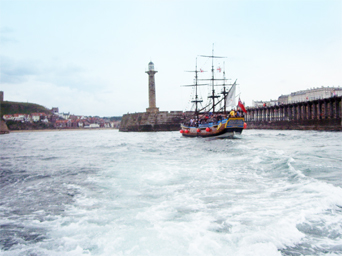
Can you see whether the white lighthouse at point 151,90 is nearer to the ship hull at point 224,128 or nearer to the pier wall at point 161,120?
the pier wall at point 161,120

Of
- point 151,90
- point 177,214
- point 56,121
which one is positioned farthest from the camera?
point 56,121

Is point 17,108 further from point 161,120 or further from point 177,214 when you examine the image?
point 177,214

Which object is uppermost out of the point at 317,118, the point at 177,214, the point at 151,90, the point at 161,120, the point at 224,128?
the point at 151,90

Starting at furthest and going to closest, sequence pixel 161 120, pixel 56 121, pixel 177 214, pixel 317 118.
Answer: pixel 56 121 → pixel 161 120 → pixel 317 118 → pixel 177 214

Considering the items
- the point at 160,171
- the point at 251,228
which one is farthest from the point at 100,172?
the point at 251,228

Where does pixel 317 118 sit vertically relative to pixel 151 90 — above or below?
below

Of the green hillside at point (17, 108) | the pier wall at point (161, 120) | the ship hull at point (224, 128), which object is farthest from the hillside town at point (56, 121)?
the ship hull at point (224, 128)

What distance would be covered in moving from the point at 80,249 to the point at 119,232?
661 millimetres

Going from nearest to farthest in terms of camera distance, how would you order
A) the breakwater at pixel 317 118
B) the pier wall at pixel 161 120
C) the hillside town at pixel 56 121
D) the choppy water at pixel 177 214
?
1. the choppy water at pixel 177 214
2. the breakwater at pixel 317 118
3. the pier wall at pixel 161 120
4. the hillside town at pixel 56 121

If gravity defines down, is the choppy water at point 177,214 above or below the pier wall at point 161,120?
below

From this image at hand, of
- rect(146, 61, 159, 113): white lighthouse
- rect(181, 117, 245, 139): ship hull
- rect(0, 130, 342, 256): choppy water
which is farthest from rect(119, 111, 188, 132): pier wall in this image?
rect(0, 130, 342, 256): choppy water

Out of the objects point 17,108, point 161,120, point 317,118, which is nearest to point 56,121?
point 17,108

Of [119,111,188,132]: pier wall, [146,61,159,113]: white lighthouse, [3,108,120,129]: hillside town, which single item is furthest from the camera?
[3,108,120,129]: hillside town

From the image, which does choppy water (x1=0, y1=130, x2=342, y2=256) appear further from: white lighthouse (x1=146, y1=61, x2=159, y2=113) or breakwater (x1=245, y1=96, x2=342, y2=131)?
white lighthouse (x1=146, y1=61, x2=159, y2=113)
